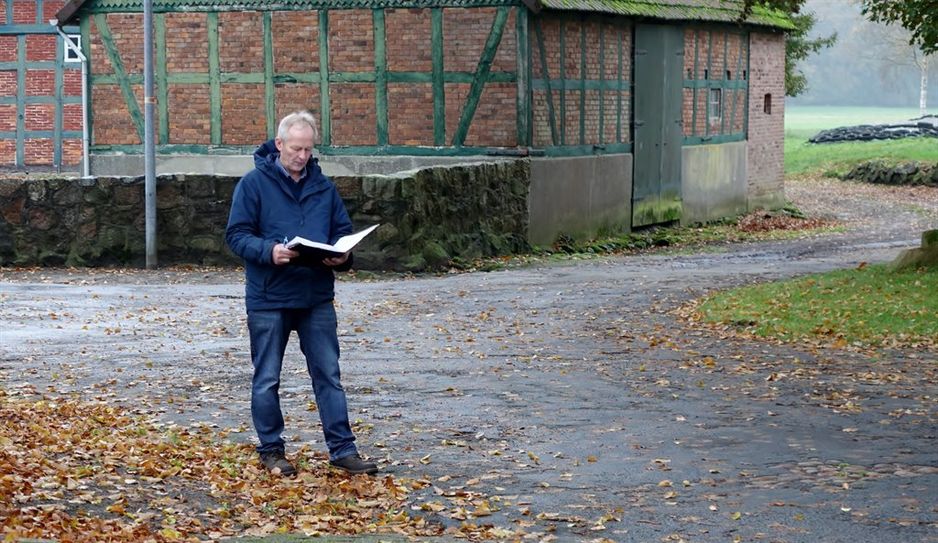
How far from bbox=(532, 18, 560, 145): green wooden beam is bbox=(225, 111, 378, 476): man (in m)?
16.3

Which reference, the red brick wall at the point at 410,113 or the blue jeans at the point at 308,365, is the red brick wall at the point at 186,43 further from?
the blue jeans at the point at 308,365

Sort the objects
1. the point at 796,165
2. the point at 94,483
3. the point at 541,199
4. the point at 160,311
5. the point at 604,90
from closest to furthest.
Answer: the point at 94,483, the point at 160,311, the point at 541,199, the point at 604,90, the point at 796,165

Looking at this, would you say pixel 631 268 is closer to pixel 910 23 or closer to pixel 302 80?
pixel 910 23

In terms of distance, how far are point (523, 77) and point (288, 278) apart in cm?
1637

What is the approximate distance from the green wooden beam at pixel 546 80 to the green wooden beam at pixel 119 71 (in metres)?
7.02

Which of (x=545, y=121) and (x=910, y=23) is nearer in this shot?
(x=910, y=23)

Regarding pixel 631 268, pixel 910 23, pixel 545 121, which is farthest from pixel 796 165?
pixel 910 23

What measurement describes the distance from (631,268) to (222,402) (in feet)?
36.7

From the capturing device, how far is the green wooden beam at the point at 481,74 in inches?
977

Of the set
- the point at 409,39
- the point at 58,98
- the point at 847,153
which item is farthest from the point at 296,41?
the point at 847,153

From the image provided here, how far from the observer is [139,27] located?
27.4m

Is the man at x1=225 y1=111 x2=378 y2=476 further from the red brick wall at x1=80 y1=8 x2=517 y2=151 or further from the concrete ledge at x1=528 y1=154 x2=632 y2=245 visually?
the red brick wall at x1=80 y1=8 x2=517 y2=151

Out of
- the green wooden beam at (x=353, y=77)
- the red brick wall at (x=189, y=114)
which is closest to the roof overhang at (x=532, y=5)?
the green wooden beam at (x=353, y=77)

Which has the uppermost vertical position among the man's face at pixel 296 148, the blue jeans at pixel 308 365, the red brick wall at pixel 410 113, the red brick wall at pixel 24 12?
the red brick wall at pixel 24 12
